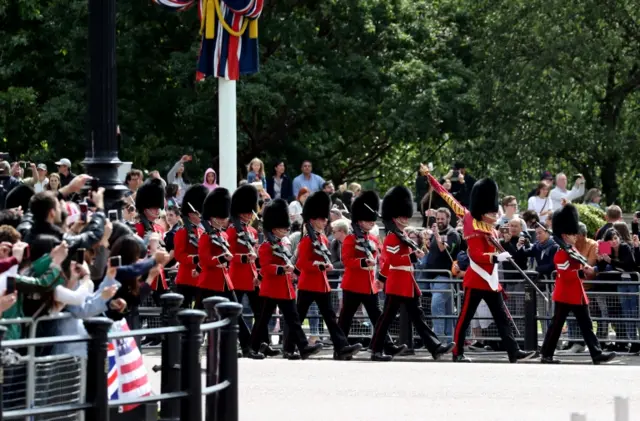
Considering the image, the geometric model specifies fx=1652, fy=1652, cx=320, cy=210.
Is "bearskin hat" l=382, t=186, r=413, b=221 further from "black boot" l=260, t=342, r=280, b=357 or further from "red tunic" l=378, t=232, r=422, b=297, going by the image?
"black boot" l=260, t=342, r=280, b=357

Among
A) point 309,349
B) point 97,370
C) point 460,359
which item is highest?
point 97,370

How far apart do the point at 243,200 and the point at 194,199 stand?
0.73 metres

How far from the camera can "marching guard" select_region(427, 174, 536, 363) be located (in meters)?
15.5

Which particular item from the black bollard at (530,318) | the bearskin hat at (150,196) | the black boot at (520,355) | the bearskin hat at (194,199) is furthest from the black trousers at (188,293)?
the black bollard at (530,318)

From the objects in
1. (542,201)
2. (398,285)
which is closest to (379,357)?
(398,285)

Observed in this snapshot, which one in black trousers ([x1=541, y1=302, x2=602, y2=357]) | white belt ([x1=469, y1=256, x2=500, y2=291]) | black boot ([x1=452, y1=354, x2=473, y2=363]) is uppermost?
white belt ([x1=469, y1=256, x2=500, y2=291])

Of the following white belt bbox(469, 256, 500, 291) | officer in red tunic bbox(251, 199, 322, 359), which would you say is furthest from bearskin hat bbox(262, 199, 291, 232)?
white belt bbox(469, 256, 500, 291)

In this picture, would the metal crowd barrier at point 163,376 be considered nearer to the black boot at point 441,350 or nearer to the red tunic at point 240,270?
the black boot at point 441,350

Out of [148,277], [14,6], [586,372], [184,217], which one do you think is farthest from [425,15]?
[148,277]

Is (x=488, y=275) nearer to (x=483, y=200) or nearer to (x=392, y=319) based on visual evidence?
(x=483, y=200)

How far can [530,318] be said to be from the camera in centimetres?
1667

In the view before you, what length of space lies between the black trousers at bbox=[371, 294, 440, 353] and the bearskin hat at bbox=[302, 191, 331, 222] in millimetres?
1157

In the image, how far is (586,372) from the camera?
14.2m

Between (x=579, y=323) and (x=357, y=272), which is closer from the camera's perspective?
(x=579, y=323)
